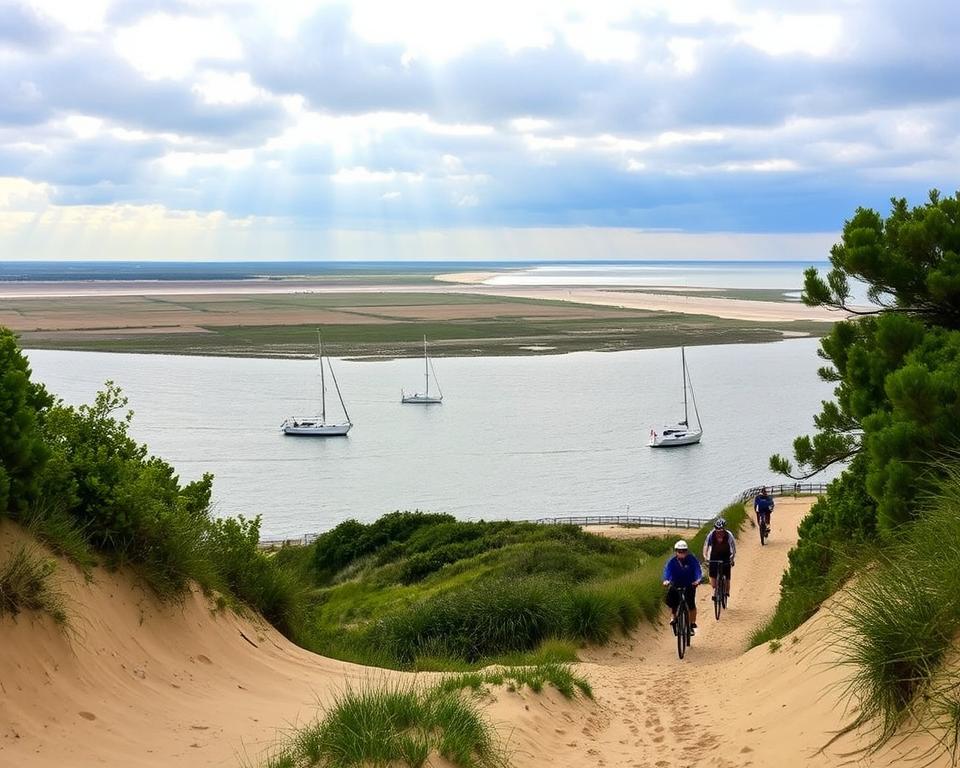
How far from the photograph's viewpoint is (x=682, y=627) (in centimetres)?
1320

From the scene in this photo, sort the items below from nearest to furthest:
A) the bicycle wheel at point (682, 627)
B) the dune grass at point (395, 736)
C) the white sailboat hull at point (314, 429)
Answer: the dune grass at point (395, 736), the bicycle wheel at point (682, 627), the white sailboat hull at point (314, 429)

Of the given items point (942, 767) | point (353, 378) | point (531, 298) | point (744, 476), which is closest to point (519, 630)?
point (942, 767)

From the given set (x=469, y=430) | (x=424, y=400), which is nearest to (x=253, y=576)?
(x=469, y=430)

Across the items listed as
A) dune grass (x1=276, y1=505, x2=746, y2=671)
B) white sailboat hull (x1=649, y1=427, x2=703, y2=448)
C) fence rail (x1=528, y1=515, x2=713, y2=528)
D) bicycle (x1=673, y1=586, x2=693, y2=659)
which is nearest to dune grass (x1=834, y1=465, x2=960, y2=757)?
dune grass (x1=276, y1=505, x2=746, y2=671)

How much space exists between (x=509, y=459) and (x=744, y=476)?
12.1m

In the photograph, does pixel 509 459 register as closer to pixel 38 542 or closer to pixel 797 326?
pixel 38 542

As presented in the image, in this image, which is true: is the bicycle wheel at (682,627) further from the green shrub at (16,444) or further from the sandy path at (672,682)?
the green shrub at (16,444)

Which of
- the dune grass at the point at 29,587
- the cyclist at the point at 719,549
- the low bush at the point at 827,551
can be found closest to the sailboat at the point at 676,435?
the cyclist at the point at 719,549

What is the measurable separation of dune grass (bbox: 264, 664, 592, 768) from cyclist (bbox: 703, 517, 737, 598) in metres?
8.51

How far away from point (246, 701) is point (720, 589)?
9.98 metres

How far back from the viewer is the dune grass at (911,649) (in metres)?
5.51

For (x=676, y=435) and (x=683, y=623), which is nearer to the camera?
(x=683, y=623)

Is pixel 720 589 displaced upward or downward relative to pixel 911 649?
downward

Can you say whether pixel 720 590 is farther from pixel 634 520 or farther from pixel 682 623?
pixel 634 520
